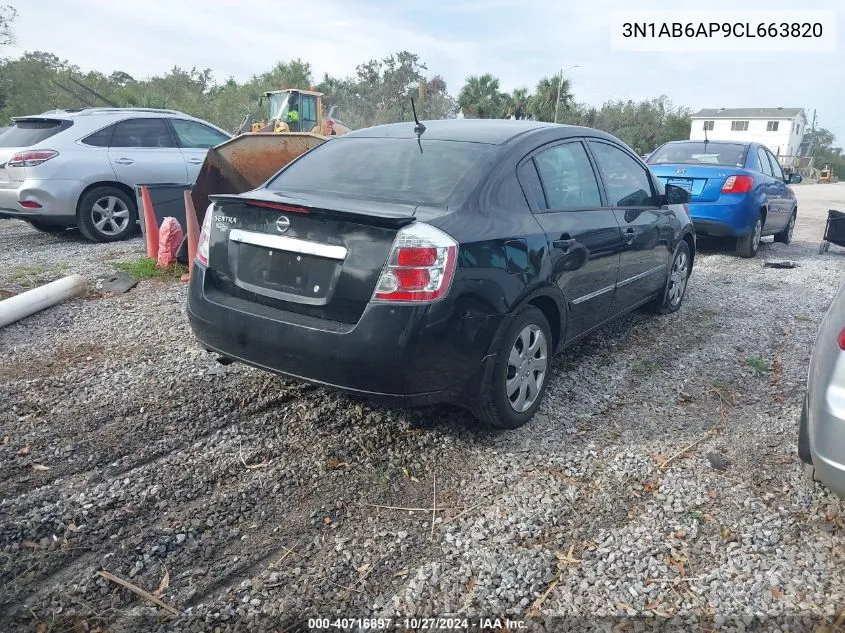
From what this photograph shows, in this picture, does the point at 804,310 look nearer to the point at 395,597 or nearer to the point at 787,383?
the point at 787,383

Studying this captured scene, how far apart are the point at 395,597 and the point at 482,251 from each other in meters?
1.56

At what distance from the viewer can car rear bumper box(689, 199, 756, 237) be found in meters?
8.00

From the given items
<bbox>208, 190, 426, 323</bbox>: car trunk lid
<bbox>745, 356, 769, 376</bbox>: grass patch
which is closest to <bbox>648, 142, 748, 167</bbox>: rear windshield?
<bbox>745, 356, 769, 376</bbox>: grass patch

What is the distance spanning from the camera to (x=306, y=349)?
2.92 meters

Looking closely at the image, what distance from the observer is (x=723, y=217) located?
26.3 ft

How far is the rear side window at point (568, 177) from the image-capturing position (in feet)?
12.1

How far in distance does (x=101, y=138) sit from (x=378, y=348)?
7268 mm

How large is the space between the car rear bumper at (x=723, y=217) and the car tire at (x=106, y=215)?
753 centimetres

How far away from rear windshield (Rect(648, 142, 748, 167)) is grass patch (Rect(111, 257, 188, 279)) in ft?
21.0

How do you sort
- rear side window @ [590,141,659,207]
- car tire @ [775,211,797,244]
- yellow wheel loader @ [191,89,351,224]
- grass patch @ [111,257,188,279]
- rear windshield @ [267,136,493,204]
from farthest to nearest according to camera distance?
car tire @ [775,211,797,244], grass patch @ [111,257,188,279], yellow wheel loader @ [191,89,351,224], rear side window @ [590,141,659,207], rear windshield @ [267,136,493,204]

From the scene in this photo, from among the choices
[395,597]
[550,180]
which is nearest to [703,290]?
[550,180]

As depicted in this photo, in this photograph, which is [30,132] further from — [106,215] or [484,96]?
[484,96]

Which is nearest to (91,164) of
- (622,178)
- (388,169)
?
(388,169)

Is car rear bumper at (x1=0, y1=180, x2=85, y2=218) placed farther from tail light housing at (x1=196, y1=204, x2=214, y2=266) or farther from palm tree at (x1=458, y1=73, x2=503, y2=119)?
palm tree at (x1=458, y1=73, x2=503, y2=119)
